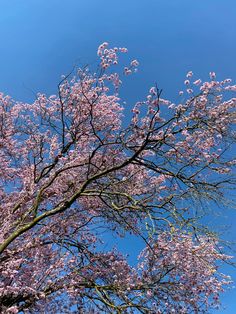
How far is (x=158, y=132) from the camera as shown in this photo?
32.3 feet

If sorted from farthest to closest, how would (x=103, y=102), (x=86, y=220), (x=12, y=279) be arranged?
(x=103, y=102) < (x=86, y=220) < (x=12, y=279)

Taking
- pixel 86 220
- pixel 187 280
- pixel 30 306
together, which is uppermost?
pixel 86 220

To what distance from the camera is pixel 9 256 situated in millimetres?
9531

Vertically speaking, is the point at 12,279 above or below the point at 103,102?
below

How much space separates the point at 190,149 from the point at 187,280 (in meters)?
3.56

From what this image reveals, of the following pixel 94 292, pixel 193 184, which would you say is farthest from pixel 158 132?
pixel 94 292

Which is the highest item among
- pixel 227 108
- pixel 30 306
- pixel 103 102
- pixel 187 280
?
pixel 103 102

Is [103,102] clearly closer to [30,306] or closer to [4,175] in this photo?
[4,175]

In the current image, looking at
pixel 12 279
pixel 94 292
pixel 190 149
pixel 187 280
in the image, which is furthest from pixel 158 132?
pixel 12 279

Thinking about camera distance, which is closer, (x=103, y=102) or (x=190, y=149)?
(x=190, y=149)

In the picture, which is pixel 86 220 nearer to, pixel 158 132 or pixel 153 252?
pixel 153 252

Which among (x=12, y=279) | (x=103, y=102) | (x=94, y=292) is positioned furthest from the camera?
(x=103, y=102)

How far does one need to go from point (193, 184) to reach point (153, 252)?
2.12 m

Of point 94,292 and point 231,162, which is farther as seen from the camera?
point 94,292
